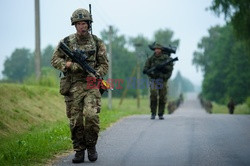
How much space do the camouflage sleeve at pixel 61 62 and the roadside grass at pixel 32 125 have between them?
1433 mm

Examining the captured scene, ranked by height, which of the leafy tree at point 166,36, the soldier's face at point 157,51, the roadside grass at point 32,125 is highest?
the leafy tree at point 166,36

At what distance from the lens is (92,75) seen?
7219 millimetres

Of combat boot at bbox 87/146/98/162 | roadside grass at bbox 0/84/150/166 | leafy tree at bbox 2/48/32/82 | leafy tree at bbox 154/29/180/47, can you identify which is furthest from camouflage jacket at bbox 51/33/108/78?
leafy tree at bbox 2/48/32/82

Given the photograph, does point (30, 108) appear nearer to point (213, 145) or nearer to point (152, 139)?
point (152, 139)

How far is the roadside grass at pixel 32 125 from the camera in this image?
7.95 m

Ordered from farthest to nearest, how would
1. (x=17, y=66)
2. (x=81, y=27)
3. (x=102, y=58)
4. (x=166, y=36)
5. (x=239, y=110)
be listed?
(x=17, y=66) → (x=166, y=36) → (x=239, y=110) → (x=102, y=58) → (x=81, y=27)

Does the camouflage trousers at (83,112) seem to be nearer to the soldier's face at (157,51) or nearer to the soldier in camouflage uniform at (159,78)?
the soldier in camouflage uniform at (159,78)

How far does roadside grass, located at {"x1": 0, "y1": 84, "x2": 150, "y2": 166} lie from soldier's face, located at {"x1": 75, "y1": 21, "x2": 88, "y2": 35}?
1.99 metres

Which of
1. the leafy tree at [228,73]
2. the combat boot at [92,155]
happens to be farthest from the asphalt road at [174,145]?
the leafy tree at [228,73]

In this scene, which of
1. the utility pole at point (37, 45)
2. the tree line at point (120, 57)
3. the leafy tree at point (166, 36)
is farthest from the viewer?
the leafy tree at point (166, 36)

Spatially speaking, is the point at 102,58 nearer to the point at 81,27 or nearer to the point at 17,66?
the point at 81,27

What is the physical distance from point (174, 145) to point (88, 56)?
2.60m

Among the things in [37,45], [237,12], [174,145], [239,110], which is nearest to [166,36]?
[239,110]

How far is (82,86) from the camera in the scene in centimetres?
726
